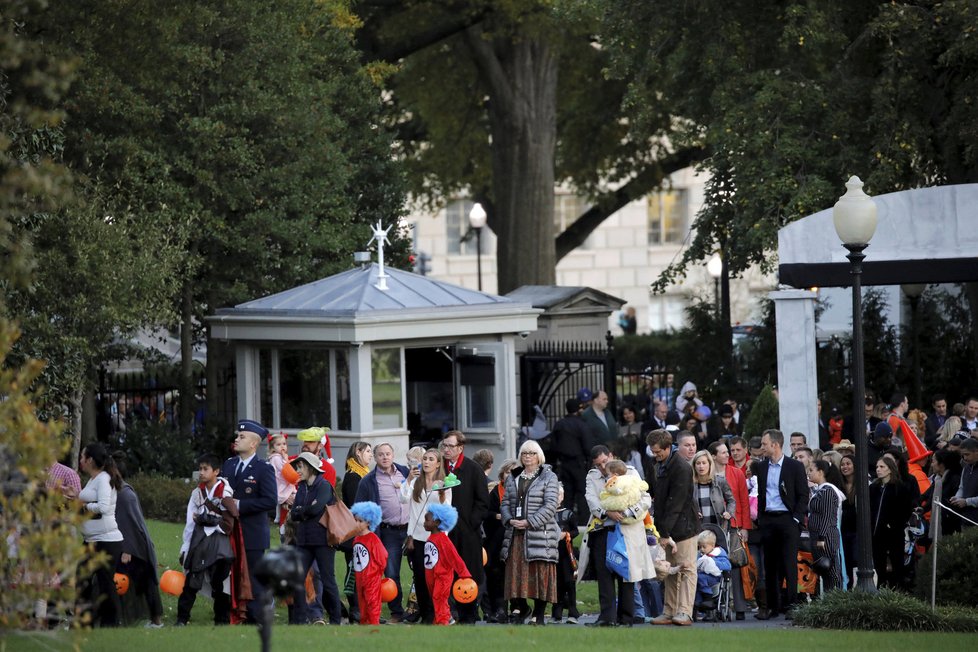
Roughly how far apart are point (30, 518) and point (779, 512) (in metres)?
8.00

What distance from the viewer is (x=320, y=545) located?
13242 millimetres

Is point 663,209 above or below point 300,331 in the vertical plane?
above

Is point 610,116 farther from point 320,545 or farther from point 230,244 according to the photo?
point 320,545

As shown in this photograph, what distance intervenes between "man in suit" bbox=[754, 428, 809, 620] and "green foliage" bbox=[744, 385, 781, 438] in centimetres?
695

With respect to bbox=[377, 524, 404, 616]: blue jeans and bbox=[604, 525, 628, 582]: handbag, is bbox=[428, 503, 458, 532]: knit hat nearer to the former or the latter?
bbox=[377, 524, 404, 616]: blue jeans

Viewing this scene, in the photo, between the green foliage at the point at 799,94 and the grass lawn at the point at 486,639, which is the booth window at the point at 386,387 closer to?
the green foliage at the point at 799,94

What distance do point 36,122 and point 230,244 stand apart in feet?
48.9

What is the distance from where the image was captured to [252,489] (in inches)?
508

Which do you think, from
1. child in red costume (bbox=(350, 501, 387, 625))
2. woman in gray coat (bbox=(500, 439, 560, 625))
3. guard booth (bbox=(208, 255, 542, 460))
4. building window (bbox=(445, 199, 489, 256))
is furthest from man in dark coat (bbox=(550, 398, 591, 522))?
building window (bbox=(445, 199, 489, 256))

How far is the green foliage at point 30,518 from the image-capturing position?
820cm

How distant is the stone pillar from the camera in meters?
19.5

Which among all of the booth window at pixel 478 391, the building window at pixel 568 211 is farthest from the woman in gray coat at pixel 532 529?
the building window at pixel 568 211

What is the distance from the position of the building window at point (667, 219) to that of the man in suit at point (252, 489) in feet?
174

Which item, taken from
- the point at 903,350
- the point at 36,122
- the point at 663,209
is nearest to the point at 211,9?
the point at 903,350
